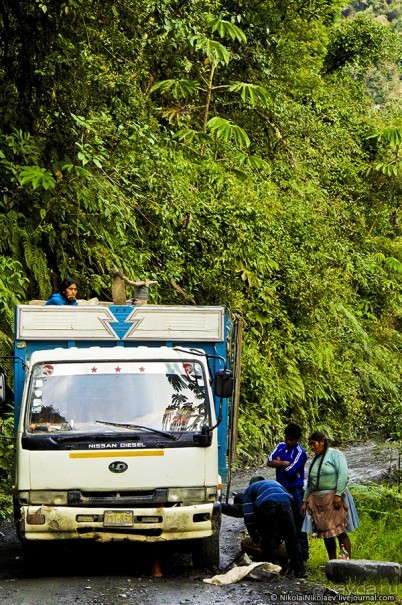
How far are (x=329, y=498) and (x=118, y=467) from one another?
247cm

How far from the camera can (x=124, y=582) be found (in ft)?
31.3

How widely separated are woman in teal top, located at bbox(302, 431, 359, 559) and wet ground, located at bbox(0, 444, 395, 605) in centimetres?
90

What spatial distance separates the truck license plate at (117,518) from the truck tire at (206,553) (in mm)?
966

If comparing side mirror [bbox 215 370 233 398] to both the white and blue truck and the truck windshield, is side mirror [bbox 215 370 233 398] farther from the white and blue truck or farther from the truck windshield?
the truck windshield

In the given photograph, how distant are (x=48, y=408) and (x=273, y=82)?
19624 mm

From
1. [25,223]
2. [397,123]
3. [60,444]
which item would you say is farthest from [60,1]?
[397,123]

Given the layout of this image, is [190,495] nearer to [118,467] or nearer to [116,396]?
[118,467]

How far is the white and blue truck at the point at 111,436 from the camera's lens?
9.54 meters

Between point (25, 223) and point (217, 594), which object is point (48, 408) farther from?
point (25, 223)

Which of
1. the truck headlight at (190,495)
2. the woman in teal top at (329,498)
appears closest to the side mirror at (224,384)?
the truck headlight at (190,495)

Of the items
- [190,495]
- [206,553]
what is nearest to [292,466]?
[206,553]

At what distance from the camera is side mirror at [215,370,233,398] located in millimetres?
10023

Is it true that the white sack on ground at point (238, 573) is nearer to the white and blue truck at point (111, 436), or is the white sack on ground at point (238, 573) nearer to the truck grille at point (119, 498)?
the white and blue truck at point (111, 436)

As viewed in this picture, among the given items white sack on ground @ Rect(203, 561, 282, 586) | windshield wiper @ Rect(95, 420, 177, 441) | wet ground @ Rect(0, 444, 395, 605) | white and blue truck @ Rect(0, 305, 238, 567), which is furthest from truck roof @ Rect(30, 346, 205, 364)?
white sack on ground @ Rect(203, 561, 282, 586)
